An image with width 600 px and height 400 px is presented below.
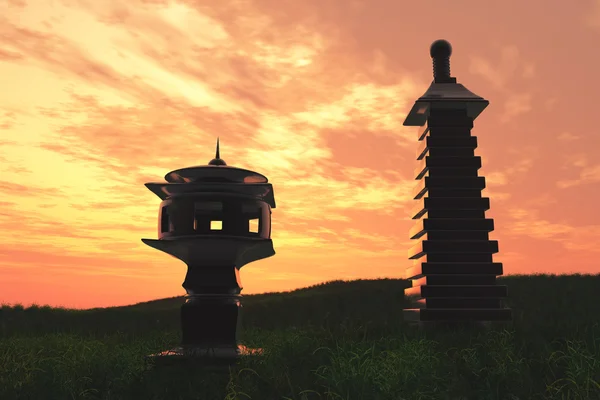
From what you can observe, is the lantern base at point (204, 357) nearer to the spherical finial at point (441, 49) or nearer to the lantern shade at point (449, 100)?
the lantern shade at point (449, 100)

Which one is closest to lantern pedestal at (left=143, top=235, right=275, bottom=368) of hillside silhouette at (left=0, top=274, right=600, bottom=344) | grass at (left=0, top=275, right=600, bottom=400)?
grass at (left=0, top=275, right=600, bottom=400)

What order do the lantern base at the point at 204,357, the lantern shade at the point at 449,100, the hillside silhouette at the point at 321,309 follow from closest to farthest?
the lantern base at the point at 204,357
the lantern shade at the point at 449,100
the hillside silhouette at the point at 321,309

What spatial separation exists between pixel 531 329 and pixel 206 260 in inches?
176

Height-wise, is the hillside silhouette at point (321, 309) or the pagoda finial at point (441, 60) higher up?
the pagoda finial at point (441, 60)

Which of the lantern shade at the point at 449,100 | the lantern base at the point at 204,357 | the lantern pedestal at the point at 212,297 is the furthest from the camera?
the lantern shade at the point at 449,100

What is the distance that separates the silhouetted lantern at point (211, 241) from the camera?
261 inches

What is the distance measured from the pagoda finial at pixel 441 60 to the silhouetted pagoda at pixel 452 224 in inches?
8.4

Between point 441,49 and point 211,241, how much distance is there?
6396 millimetres

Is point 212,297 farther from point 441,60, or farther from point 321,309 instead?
point 321,309

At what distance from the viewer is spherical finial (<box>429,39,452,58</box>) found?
1069 cm

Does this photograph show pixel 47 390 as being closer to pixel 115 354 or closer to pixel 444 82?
pixel 115 354

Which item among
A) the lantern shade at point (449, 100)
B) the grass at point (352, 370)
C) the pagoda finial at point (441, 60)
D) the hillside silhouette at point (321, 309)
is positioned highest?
the pagoda finial at point (441, 60)

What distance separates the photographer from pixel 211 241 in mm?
6590

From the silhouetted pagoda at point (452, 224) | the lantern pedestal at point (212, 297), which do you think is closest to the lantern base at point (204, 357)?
the lantern pedestal at point (212, 297)
